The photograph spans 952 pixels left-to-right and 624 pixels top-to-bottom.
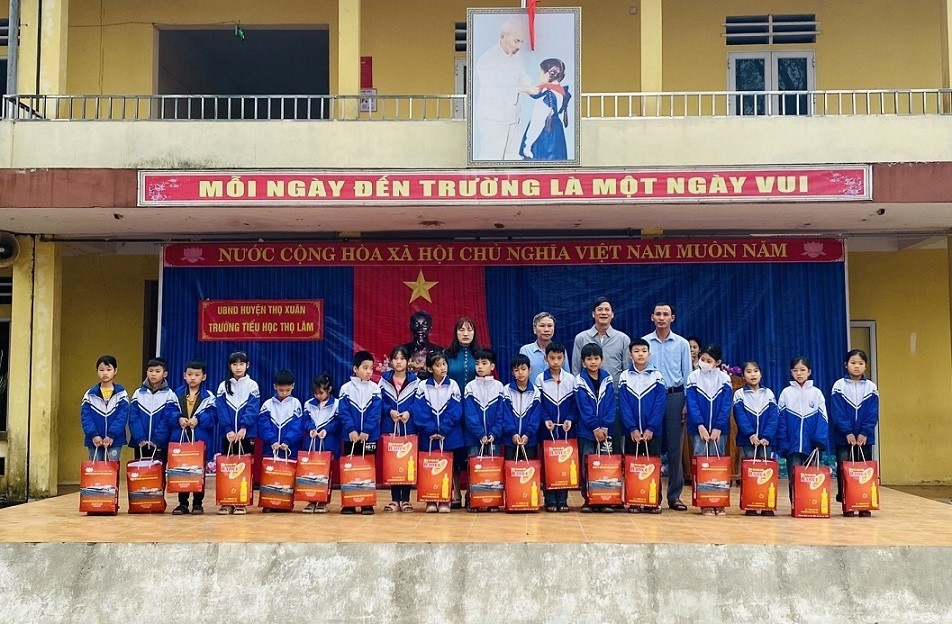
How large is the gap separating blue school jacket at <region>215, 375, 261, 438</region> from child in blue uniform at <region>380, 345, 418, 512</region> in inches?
40.8

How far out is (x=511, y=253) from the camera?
37.9 feet

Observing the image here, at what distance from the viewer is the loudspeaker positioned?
37.4 ft

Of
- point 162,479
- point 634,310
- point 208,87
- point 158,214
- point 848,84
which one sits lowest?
point 162,479

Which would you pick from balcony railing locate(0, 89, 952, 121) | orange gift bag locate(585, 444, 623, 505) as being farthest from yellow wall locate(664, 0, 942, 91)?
orange gift bag locate(585, 444, 623, 505)

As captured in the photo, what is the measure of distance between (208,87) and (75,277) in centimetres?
483

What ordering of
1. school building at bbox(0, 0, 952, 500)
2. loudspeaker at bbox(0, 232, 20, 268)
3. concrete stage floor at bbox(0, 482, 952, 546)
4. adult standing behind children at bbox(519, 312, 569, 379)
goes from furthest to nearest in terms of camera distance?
1. loudspeaker at bbox(0, 232, 20, 268)
2. school building at bbox(0, 0, 952, 500)
3. adult standing behind children at bbox(519, 312, 569, 379)
4. concrete stage floor at bbox(0, 482, 952, 546)

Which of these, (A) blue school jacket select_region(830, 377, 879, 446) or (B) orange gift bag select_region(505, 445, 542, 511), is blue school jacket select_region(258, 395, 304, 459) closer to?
(B) orange gift bag select_region(505, 445, 542, 511)

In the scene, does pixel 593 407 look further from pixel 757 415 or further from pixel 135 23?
pixel 135 23

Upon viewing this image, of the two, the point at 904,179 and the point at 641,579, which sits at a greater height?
the point at 904,179

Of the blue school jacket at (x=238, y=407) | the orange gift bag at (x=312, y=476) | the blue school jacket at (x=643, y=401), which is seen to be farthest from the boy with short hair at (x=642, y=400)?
the blue school jacket at (x=238, y=407)

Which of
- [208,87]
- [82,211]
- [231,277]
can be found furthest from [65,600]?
[208,87]

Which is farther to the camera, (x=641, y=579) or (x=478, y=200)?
(x=478, y=200)

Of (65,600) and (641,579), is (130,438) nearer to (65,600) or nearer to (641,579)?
(65,600)

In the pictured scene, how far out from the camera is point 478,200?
9.93 meters
